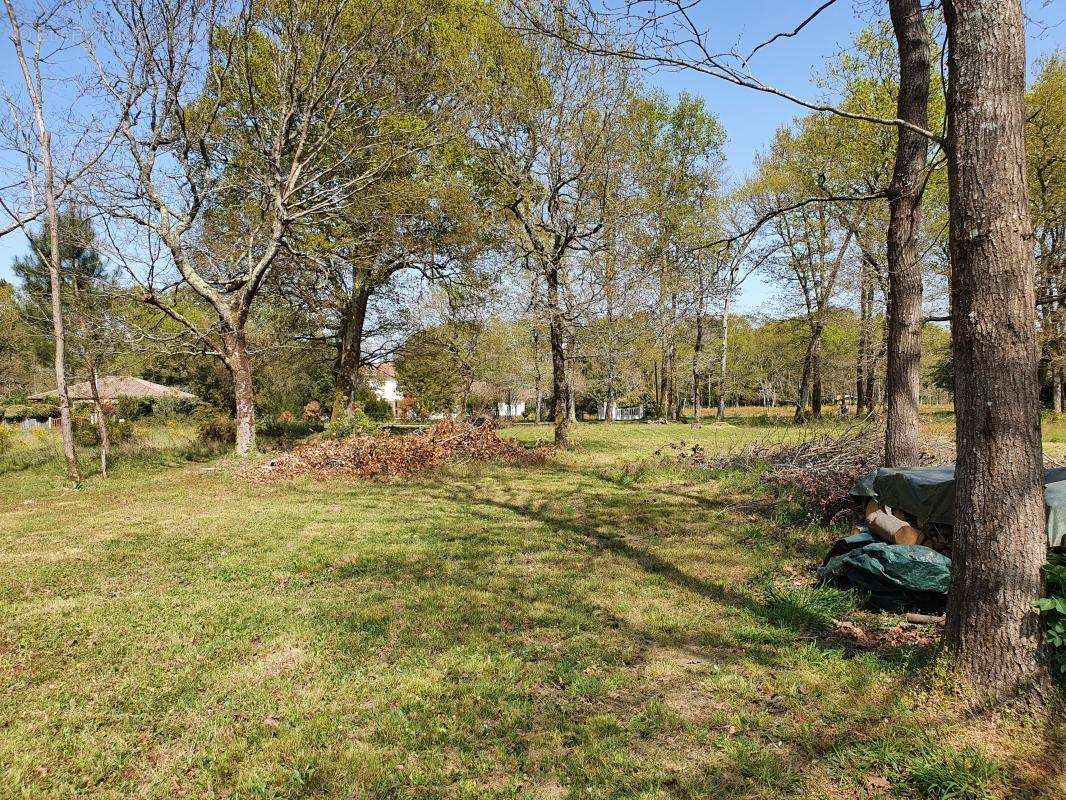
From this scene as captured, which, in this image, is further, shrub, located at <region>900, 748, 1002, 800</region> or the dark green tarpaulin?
the dark green tarpaulin

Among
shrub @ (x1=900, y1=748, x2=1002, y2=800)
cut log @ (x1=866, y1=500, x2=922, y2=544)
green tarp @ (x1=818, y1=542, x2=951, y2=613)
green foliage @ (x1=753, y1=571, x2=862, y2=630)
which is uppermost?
cut log @ (x1=866, y1=500, x2=922, y2=544)

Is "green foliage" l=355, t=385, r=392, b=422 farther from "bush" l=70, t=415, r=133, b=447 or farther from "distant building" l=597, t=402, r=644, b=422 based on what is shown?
"distant building" l=597, t=402, r=644, b=422

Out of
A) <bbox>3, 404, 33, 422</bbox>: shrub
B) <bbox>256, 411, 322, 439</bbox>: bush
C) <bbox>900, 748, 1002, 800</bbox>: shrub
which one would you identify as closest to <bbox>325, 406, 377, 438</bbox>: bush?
<bbox>256, 411, 322, 439</bbox>: bush

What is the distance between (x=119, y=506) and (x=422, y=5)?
1376cm

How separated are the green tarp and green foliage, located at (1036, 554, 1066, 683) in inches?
57.8

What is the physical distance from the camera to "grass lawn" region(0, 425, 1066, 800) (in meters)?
2.54

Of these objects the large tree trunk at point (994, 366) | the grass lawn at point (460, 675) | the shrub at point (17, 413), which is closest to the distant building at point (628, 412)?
the shrub at point (17, 413)

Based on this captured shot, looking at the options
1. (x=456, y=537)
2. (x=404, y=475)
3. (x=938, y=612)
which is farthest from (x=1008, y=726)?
(x=404, y=475)

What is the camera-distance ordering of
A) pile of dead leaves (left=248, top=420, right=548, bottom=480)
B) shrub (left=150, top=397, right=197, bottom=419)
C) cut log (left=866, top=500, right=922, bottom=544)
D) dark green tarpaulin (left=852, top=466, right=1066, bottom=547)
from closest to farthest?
dark green tarpaulin (left=852, top=466, right=1066, bottom=547)
cut log (left=866, top=500, right=922, bottom=544)
pile of dead leaves (left=248, top=420, right=548, bottom=480)
shrub (left=150, top=397, right=197, bottom=419)

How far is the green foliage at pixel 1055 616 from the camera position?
8.51ft

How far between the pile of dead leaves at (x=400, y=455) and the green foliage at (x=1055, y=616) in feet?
34.8

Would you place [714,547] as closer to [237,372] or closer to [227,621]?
[227,621]

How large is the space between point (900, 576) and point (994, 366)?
223 centimetres

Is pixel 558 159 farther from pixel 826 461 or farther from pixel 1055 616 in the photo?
pixel 1055 616
